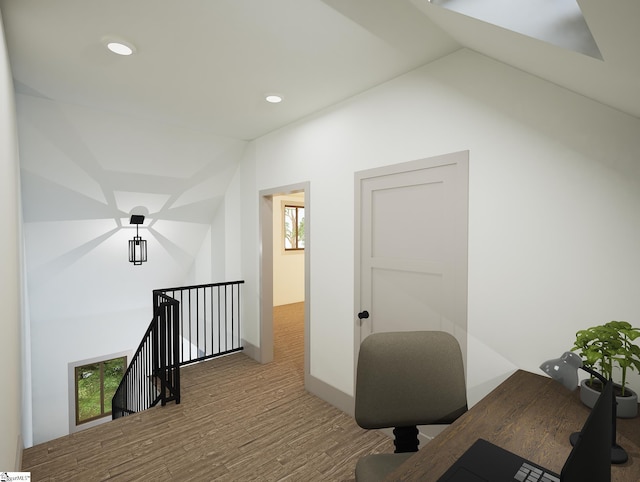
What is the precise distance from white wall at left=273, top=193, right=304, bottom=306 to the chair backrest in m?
5.54

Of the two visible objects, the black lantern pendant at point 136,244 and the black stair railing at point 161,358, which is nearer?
the black stair railing at point 161,358

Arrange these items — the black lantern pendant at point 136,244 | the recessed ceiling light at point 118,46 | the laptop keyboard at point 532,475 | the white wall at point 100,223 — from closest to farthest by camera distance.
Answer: the laptop keyboard at point 532,475
the recessed ceiling light at point 118,46
the white wall at point 100,223
the black lantern pendant at point 136,244

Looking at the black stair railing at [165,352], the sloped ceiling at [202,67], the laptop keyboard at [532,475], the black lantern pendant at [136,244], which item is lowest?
the black stair railing at [165,352]

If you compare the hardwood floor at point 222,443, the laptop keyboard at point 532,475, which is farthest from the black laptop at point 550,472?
A: the hardwood floor at point 222,443

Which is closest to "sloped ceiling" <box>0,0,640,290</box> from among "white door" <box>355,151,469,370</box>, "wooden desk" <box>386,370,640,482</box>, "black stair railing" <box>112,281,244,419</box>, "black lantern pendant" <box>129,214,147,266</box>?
"black lantern pendant" <box>129,214,147,266</box>

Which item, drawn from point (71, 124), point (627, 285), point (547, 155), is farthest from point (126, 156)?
point (627, 285)

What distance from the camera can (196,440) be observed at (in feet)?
8.16

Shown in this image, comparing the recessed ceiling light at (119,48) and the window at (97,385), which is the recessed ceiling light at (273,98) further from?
the window at (97,385)

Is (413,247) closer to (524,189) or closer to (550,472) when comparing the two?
(524,189)

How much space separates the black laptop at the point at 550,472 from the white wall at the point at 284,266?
6051 mm

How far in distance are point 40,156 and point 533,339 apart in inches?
170

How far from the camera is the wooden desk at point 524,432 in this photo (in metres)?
1.04

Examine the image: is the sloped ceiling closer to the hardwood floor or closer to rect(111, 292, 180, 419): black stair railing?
→ rect(111, 292, 180, 419): black stair railing

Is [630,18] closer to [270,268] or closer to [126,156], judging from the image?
[270,268]
